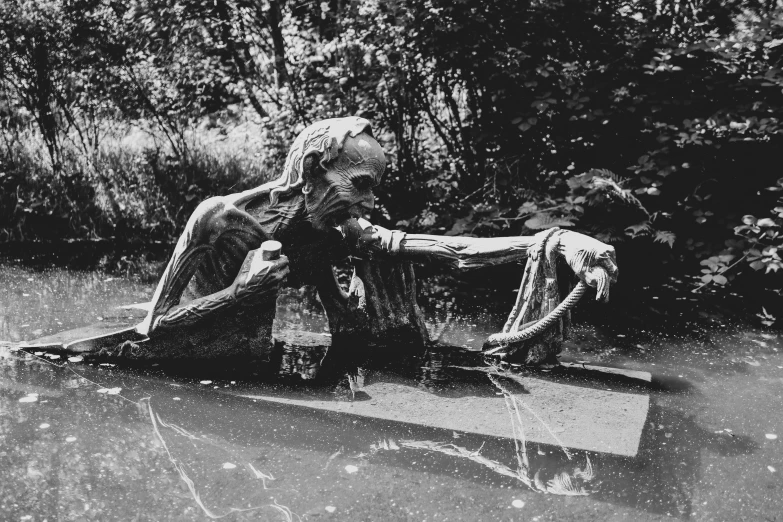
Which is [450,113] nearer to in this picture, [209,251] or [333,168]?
[333,168]

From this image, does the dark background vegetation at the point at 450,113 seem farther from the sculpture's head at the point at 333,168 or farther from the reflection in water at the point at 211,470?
the reflection in water at the point at 211,470

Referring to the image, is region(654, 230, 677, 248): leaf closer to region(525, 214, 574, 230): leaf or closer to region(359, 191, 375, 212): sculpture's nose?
region(525, 214, 574, 230): leaf

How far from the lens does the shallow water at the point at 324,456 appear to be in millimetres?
2768

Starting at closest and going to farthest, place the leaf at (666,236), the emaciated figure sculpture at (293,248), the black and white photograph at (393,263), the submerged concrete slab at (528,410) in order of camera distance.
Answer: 1. the black and white photograph at (393,263)
2. the submerged concrete slab at (528,410)
3. the emaciated figure sculpture at (293,248)
4. the leaf at (666,236)

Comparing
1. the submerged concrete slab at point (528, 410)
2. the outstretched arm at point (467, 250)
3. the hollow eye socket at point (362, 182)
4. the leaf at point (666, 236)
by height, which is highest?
the hollow eye socket at point (362, 182)

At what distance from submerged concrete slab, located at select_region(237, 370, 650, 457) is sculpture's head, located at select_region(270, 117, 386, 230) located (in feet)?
2.88

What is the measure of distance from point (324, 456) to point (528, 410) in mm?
938

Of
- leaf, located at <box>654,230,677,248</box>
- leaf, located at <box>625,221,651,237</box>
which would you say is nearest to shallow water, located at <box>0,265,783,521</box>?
leaf, located at <box>654,230,677,248</box>

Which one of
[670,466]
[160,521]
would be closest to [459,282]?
[670,466]

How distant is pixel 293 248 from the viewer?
13.7ft

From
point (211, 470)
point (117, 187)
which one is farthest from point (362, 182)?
point (117, 187)

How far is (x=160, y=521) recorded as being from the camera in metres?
2.65

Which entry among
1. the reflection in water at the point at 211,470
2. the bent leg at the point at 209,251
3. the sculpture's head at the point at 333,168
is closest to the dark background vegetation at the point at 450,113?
the sculpture's head at the point at 333,168

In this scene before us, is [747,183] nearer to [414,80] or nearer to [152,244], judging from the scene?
[414,80]
